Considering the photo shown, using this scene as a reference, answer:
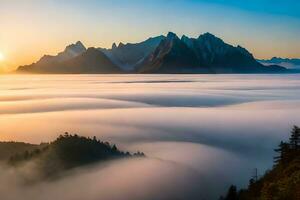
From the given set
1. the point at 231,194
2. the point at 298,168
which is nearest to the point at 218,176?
the point at 231,194

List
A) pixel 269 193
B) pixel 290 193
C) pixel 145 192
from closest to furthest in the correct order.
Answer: pixel 290 193, pixel 269 193, pixel 145 192

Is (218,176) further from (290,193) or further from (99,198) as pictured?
(290,193)

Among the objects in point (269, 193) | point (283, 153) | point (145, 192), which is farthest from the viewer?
point (145, 192)

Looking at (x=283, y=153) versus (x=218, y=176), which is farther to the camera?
(x=218, y=176)

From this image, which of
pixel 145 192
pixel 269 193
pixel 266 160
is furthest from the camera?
pixel 266 160

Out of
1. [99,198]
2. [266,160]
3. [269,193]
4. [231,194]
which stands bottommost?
[99,198]

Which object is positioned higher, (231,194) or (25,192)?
(231,194)

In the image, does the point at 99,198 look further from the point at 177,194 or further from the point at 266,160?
the point at 266,160

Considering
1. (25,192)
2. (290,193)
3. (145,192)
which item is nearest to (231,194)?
(290,193)

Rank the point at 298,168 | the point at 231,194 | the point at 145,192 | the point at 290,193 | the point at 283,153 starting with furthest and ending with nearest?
1. the point at 145,192
2. the point at 231,194
3. the point at 283,153
4. the point at 298,168
5. the point at 290,193
